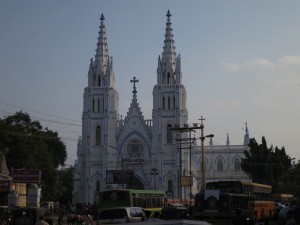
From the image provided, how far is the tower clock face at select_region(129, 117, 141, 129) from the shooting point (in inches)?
3460

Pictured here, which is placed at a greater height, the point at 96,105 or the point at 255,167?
the point at 96,105

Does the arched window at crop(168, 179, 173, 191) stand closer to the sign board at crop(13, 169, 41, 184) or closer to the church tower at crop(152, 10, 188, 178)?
the church tower at crop(152, 10, 188, 178)

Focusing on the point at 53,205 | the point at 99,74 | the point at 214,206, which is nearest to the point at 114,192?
the point at 214,206

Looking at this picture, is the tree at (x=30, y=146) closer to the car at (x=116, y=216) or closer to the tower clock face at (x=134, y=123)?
the tower clock face at (x=134, y=123)

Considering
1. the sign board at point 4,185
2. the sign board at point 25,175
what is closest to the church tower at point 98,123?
the sign board at point 4,185

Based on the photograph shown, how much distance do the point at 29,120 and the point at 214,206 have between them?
39.3 metres

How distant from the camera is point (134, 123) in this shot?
88.2 meters

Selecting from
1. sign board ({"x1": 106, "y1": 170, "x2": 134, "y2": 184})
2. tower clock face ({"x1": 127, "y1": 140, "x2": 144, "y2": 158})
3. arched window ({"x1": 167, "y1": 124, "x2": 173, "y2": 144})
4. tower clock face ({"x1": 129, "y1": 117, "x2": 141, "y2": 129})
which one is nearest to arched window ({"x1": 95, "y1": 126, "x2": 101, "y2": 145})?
tower clock face ({"x1": 127, "y1": 140, "x2": 144, "y2": 158})

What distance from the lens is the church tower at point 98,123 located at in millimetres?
85500

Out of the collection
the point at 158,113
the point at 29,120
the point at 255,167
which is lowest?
the point at 255,167

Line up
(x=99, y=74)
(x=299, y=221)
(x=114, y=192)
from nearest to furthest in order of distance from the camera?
1. (x=299, y=221)
2. (x=114, y=192)
3. (x=99, y=74)

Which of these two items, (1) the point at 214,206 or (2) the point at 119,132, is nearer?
(1) the point at 214,206

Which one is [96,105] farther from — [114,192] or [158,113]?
[114,192]

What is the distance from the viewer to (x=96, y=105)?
292 feet
